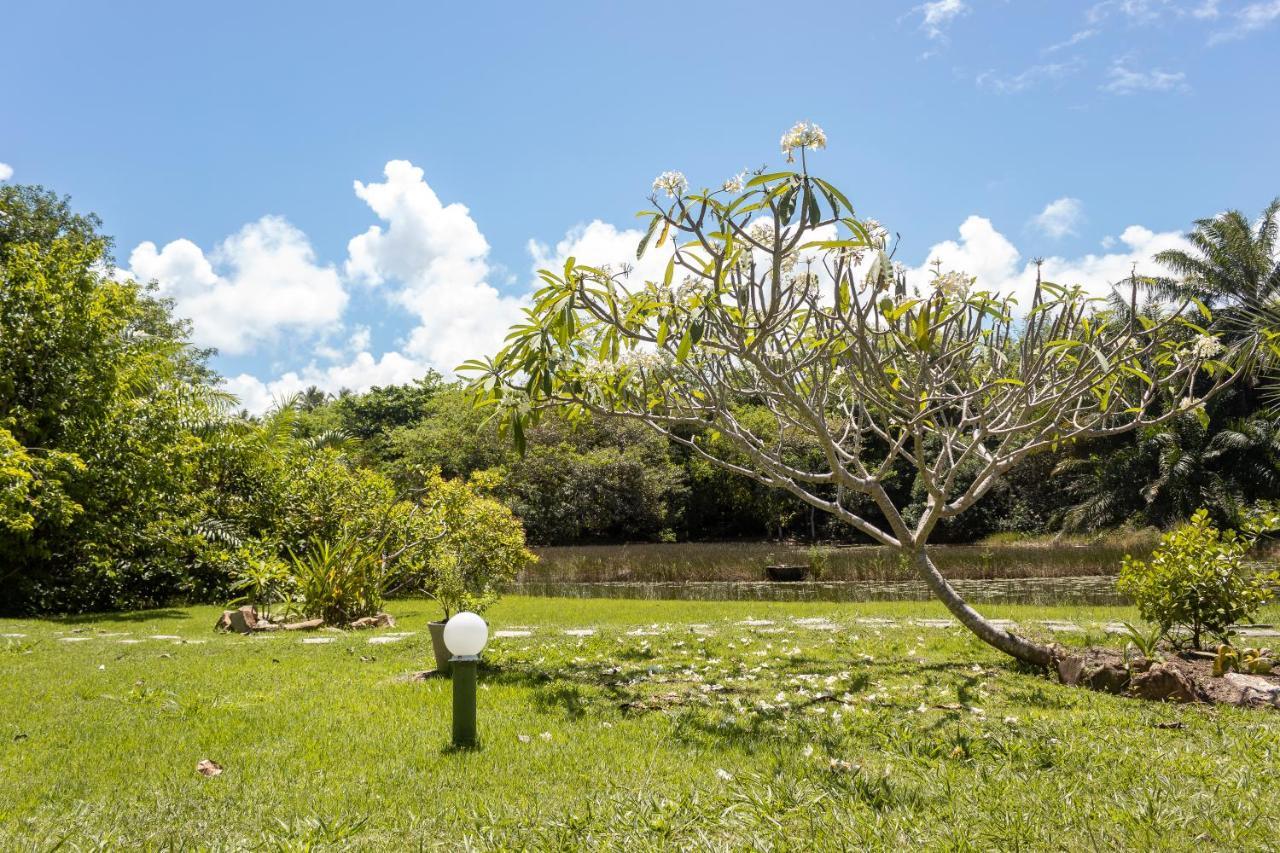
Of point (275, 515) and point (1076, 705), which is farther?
point (275, 515)

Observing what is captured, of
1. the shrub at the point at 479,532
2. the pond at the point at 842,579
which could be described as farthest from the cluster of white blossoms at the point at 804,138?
the pond at the point at 842,579

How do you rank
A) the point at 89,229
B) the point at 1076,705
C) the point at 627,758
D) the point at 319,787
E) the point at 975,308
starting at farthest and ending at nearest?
1. the point at 89,229
2. the point at 975,308
3. the point at 1076,705
4. the point at 627,758
5. the point at 319,787

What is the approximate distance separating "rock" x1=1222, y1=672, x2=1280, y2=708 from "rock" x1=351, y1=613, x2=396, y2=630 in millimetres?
8434

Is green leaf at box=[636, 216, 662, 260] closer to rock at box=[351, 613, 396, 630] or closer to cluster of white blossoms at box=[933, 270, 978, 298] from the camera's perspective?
cluster of white blossoms at box=[933, 270, 978, 298]

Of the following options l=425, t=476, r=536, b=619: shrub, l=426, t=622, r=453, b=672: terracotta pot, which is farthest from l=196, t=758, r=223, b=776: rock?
l=425, t=476, r=536, b=619: shrub

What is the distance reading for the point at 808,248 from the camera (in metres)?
4.98

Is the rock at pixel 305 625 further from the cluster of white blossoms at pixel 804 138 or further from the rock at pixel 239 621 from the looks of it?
the cluster of white blossoms at pixel 804 138

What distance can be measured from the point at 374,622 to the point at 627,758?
23.3 ft

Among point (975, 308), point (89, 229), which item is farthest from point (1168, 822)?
point (89, 229)

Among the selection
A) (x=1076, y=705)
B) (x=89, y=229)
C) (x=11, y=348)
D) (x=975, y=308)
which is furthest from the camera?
(x=89, y=229)

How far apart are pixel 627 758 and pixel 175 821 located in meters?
1.88

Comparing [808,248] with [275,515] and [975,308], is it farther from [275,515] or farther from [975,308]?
[275,515]

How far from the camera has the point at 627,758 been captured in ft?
12.3

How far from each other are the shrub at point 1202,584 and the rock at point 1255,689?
760mm
